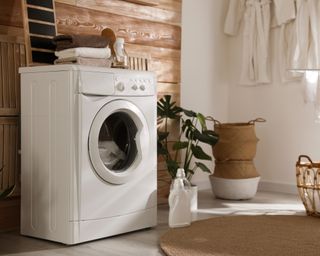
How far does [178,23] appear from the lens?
411 cm

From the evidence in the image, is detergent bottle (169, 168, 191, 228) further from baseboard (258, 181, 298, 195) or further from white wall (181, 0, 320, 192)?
baseboard (258, 181, 298, 195)

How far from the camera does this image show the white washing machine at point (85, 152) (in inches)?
101

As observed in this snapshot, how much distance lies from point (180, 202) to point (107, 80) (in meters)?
0.75

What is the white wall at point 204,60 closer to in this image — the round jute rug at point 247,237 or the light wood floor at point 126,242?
the light wood floor at point 126,242

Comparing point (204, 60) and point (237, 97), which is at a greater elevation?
point (204, 60)

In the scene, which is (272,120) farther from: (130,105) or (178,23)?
(130,105)

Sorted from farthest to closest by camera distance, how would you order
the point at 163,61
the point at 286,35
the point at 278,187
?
1. the point at 278,187
2. the point at 286,35
3. the point at 163,61

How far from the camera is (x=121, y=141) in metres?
2.89

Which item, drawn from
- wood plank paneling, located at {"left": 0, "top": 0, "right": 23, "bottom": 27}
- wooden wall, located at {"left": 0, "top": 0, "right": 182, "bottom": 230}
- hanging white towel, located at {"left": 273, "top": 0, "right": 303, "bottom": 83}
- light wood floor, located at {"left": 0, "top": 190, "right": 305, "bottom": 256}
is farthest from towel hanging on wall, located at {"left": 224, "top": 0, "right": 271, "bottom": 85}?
wood plank paneling, located at {"left": 0, "top": 0, "right": 23, "bottom": 27}

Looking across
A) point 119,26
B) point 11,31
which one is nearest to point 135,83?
point 11,31

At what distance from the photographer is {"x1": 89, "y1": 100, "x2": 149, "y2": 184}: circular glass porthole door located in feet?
8.88

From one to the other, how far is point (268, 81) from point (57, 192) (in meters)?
2.37

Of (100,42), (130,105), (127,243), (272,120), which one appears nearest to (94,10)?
(100,42)

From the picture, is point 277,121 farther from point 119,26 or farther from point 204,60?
point 119,26
